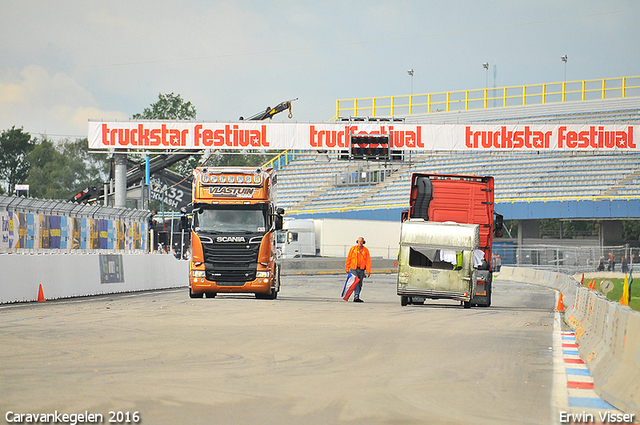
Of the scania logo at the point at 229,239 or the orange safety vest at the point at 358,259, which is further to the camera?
the orange safety vest at the point at 358,259

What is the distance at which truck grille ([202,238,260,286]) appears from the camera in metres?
23.3

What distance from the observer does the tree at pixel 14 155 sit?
4082 inches

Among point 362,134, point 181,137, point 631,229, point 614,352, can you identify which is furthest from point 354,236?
point 614,352

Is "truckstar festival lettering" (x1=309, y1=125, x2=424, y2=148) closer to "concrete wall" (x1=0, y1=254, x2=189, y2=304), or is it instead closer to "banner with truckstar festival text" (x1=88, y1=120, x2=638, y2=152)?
"banner with truckstar festival text" (x1=88, y1=120, x2=638, y2=152)

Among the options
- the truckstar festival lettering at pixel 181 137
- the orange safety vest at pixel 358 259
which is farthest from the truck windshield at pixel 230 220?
the truckstar festival lettering at pixel 181 137

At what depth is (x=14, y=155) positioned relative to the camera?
105 metres

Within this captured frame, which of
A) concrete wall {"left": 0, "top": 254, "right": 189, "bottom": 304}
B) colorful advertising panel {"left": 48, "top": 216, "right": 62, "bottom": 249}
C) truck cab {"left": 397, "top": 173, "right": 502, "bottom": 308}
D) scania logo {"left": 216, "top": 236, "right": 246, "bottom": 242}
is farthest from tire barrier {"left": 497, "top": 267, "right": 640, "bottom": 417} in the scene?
colorful advertising panel {"left": 48, "top": 216, "right": 62, "bottom": 249}

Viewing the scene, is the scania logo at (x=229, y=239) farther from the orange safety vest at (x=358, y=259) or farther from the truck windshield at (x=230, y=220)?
the orange safety vest at (x=358, y=259)

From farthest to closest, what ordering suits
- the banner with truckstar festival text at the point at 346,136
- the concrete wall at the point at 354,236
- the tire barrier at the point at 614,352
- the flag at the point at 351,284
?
the concrete wall at the point at 354,236 < the banner with truckstar festival text at the point at 346,136 < the flag at the point at 351,284 < the tire barrier at the point at 614,352

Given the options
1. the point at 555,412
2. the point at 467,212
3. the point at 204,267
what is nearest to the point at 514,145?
the point at 467,212

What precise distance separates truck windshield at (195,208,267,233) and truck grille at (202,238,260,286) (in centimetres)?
42

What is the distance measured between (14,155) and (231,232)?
8921 cm

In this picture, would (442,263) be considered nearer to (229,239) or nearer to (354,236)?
(229,239)

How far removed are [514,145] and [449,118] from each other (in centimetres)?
2439
